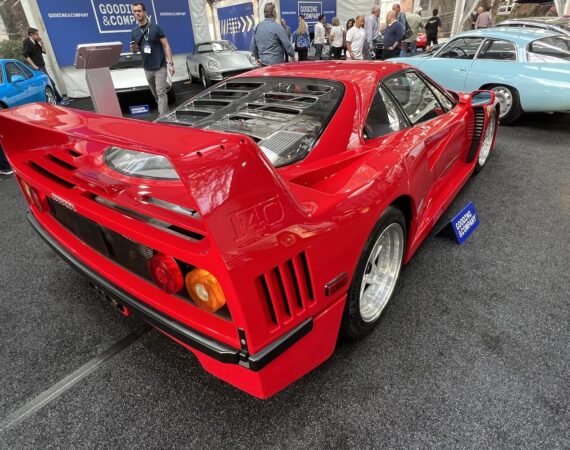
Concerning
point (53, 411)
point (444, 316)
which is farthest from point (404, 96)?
point (53, 411)

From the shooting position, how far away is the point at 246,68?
8773 mm

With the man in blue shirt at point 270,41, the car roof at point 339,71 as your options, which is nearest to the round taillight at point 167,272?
the car roof at point 339,71

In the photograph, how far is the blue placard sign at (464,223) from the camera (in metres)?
2.45

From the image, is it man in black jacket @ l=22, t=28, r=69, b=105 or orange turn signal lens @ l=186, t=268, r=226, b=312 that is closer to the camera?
orange turn signal lens @ l=186, t=268, r=226, b=312

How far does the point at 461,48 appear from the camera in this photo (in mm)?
5340

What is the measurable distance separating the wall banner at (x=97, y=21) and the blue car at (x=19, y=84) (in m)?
2.98

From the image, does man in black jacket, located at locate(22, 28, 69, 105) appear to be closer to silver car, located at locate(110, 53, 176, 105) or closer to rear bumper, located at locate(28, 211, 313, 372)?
silver car, located at locate(110, 53, 176, 105)

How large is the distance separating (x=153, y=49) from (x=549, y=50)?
208 inches

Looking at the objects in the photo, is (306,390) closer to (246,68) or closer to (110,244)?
(110,244)

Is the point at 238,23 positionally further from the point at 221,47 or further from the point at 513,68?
the point at 513,68

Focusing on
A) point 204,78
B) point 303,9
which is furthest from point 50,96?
point 303,9

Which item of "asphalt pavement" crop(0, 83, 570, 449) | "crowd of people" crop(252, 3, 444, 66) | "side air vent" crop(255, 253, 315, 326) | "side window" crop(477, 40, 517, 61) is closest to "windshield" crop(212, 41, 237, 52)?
"crowd of people" crop(252, 3, 444, 66)

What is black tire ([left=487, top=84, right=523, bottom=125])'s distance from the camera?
4828 mm

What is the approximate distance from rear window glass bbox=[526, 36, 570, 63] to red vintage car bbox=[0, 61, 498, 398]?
367 centimetres
